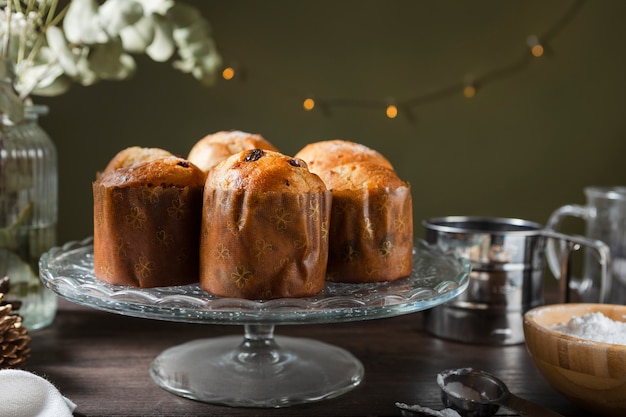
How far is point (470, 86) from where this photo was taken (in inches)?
100

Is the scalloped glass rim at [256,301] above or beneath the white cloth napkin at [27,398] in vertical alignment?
above

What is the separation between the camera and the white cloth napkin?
76cm

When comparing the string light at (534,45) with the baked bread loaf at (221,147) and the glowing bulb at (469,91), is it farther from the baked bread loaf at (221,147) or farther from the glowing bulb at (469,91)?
the baked bread loaf at (221,147)

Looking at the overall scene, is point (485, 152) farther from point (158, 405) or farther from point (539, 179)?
point (158, 405)

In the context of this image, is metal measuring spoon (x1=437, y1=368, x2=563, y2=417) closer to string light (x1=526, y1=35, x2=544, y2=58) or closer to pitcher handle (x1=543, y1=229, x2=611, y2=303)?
pitcher handle (x1=543, y1=229, x2=611, y2=303)

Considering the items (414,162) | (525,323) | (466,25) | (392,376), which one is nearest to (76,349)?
(392,376)

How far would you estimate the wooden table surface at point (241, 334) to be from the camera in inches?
35.2

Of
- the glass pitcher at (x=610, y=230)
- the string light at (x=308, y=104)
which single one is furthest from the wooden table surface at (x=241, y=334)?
the string light at (x=308, y=104)

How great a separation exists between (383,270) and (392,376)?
162 mm

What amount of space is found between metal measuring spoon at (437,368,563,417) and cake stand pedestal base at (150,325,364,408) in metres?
0.14

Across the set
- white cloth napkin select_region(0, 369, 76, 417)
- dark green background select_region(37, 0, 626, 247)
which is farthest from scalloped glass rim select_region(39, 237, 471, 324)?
dark green background select_region(37, 0, 626, 247)

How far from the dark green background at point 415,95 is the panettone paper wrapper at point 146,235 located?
1.57 m

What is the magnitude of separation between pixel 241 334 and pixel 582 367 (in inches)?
23.7


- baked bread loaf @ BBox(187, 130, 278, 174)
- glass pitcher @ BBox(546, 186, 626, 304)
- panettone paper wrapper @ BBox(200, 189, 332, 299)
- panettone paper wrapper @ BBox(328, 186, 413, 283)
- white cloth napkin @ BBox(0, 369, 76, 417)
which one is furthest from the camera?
glass pitcher @ BBox(546, 186, 626, 304)
